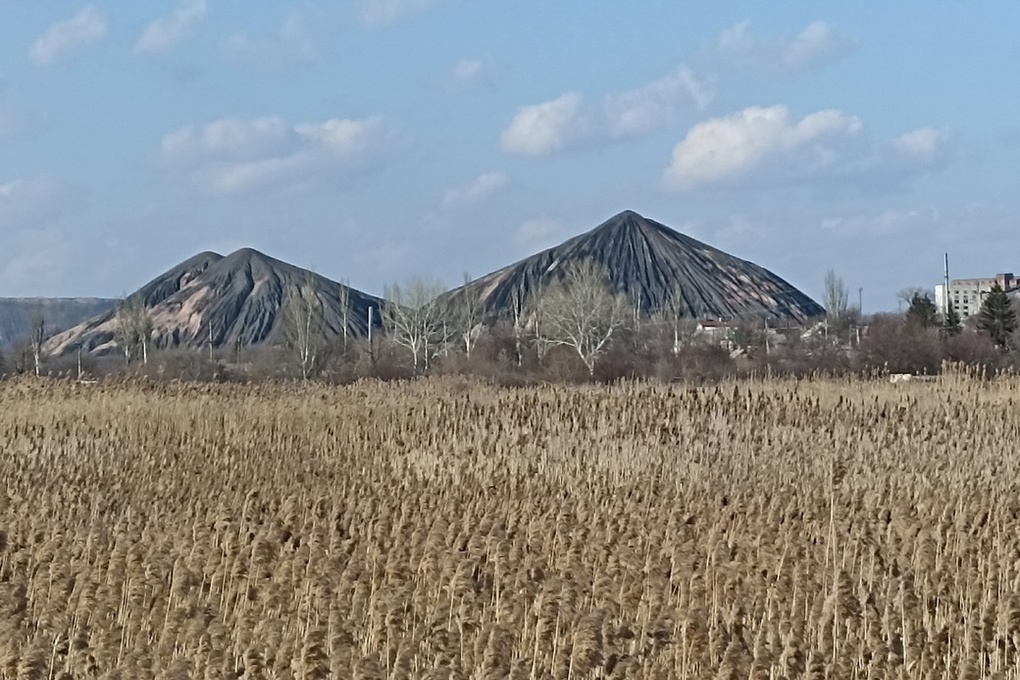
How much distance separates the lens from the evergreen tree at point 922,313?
6224cm

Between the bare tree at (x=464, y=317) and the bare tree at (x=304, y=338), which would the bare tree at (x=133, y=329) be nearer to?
the bare tree at (x=304, y=338)

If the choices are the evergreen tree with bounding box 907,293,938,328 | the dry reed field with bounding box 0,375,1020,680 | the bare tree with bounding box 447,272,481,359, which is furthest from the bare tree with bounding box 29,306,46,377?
the dry reed field with bounding box 0,375,1020,680

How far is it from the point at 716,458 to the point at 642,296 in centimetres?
17994

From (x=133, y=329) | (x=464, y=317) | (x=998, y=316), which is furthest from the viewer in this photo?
(x=464, y=317)

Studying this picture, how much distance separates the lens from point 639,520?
26.4 ft

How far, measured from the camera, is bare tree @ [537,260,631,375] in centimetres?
9062

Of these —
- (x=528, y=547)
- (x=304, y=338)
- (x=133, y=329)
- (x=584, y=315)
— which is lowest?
(x=528, y=547)

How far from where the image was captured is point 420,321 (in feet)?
332

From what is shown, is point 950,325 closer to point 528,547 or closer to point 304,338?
point 304,338

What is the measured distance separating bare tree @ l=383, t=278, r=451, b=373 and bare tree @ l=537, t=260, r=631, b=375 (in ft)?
30.7

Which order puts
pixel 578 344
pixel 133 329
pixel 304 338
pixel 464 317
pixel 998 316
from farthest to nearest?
1. pixel 464 317
2. pixel 133 329
3. pixel 578 344
4. pixel 304 338
5. pixel 998 316

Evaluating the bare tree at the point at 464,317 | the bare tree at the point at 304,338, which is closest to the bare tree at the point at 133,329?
the bare tree at the point at 304,338

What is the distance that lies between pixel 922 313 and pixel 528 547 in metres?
61.3

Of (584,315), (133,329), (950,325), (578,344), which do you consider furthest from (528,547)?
(133,329)
